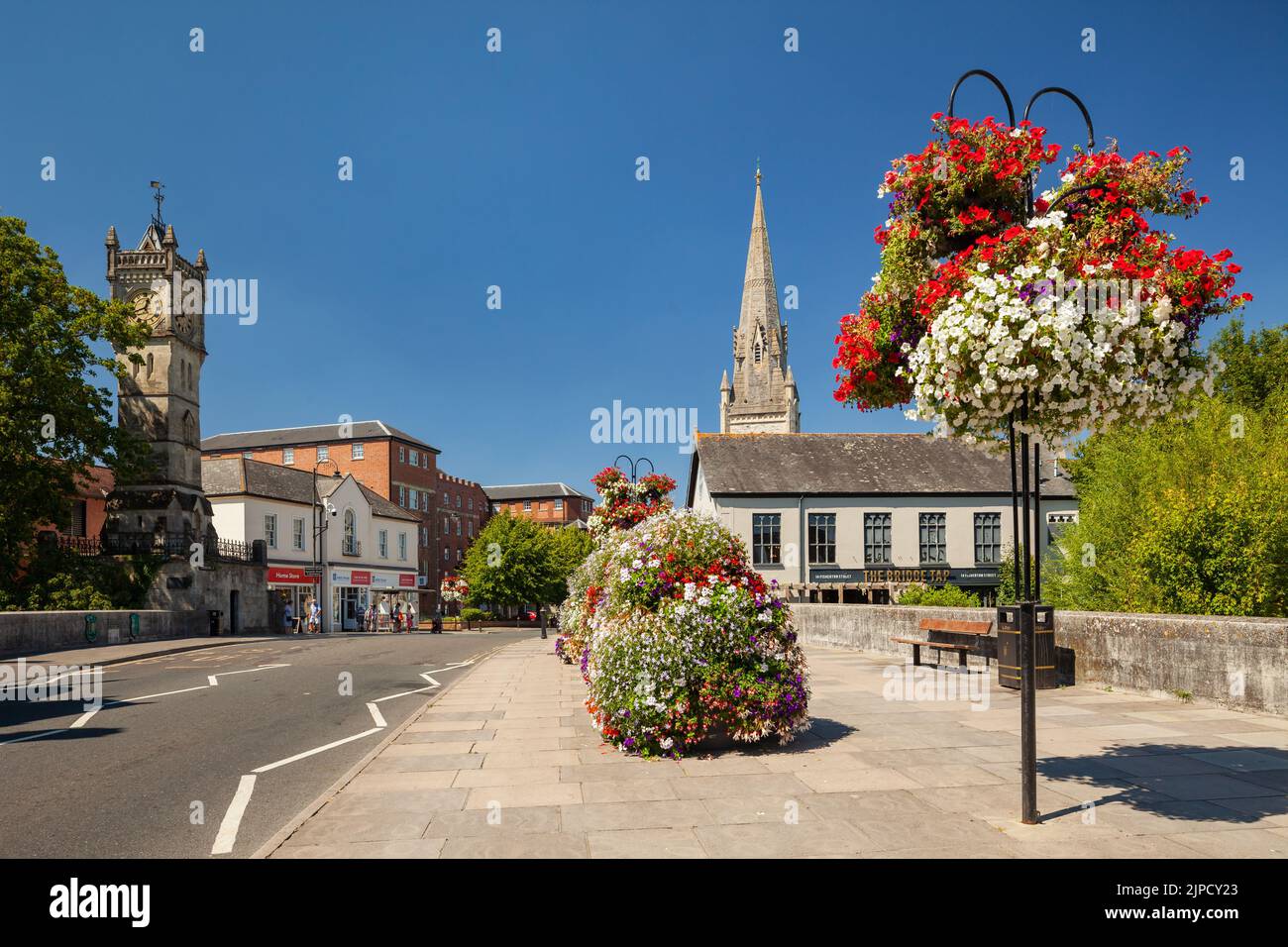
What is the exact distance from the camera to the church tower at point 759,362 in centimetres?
9569

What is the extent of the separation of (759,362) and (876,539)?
5684cm

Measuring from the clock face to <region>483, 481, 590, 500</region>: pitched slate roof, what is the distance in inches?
2565

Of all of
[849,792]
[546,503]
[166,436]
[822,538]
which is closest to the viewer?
[849,792]

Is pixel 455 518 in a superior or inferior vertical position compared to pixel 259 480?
inferior

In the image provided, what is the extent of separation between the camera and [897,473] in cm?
4428

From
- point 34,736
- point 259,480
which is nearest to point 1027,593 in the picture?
point 34,736

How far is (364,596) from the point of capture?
194ft

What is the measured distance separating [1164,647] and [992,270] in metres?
8.16

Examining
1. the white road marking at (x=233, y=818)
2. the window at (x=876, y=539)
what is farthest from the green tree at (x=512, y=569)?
the white road marking at (x=233, y=818)

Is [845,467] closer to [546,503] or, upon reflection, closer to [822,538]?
[822,538]

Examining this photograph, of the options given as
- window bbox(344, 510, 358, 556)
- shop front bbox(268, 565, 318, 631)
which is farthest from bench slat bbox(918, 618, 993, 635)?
window bbox(344, 510, 358, 556)

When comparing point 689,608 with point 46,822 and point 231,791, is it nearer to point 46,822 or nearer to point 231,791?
point 231,791

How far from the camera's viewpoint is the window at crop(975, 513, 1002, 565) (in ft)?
142

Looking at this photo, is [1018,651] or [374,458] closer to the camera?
[1018,651]
